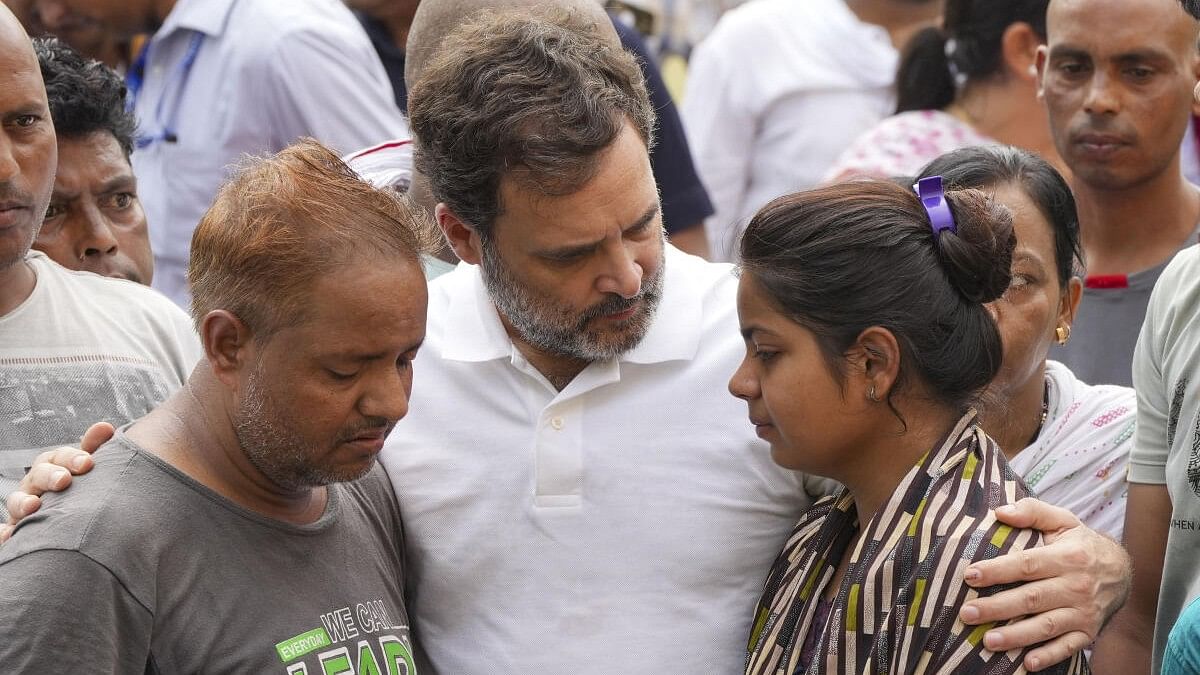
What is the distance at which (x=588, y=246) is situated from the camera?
8.39 ft

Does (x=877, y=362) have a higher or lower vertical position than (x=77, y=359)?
higher

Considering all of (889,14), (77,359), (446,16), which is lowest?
(889,14)

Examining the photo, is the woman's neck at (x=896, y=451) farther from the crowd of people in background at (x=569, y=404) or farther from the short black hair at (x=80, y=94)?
the short black hair at (x=80, y=94)

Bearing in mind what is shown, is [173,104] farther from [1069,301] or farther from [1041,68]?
[1069,301]

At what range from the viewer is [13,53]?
2637 millimetres

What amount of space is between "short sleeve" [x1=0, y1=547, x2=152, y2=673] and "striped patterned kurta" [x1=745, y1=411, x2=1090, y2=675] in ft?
3.19

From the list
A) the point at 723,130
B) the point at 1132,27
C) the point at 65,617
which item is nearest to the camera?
the point at 65,617

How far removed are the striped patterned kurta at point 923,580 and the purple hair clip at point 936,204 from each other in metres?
0.29

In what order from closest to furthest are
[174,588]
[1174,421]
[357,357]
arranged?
[174,588], [357,357], [1174,421]

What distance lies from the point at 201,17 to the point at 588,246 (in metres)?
2.32

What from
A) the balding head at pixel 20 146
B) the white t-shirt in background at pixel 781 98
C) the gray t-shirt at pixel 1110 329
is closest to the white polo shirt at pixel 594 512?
the balding head at pixel 20 146

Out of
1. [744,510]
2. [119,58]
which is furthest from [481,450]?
[119,58]

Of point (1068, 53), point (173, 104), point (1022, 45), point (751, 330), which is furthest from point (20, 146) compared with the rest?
point (1022, 45)

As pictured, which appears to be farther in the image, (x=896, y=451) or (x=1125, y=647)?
(x=1125, y=647)
